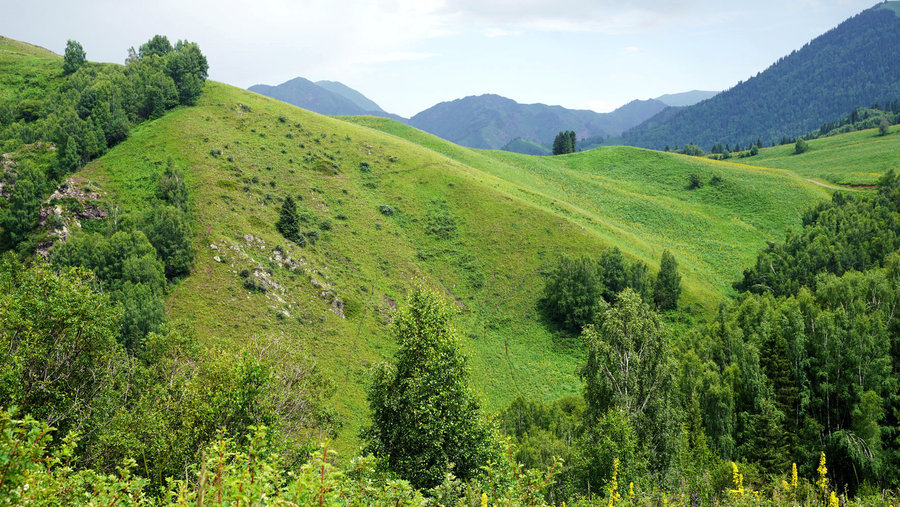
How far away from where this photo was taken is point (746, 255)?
8412 centimetres

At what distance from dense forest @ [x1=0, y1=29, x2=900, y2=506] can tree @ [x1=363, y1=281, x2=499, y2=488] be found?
0.09 m

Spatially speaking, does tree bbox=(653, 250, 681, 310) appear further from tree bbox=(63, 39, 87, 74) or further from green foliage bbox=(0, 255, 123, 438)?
tree bbox=(63, 39, 87, 74)

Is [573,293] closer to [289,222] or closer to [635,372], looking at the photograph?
[635,372]

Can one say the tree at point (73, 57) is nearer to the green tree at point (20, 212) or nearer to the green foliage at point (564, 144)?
the green tree at point (20, 212)

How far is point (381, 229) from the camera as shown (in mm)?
73750

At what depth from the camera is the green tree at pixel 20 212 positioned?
5041 centimetres

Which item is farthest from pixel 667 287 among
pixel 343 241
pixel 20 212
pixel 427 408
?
pixel 20 212

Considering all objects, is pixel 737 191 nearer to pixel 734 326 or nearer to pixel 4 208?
pixel 734 326

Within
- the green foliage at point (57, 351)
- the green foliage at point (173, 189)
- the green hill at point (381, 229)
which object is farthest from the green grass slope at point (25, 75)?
the green foliage at point (57, 351)

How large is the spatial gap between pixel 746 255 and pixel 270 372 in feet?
303

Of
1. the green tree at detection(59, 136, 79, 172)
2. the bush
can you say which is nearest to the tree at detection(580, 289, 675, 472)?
the green tree at detection(59, 136, 79, 172)

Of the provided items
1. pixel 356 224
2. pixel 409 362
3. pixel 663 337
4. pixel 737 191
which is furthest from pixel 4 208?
pixel 737 191

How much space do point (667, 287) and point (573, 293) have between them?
49.6 feet

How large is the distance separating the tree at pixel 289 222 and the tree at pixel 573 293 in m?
37.9
